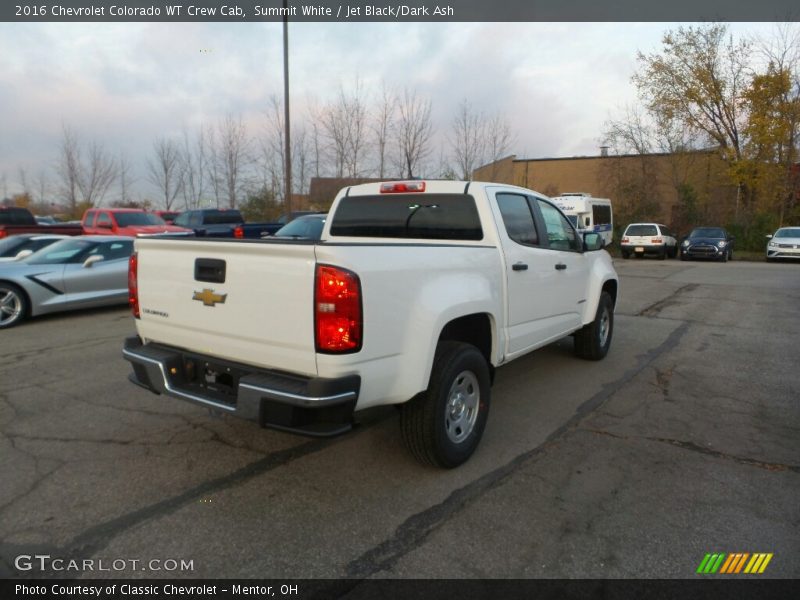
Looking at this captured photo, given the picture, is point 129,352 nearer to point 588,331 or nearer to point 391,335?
point 391,335

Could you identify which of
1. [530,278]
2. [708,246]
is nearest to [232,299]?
[530,278]

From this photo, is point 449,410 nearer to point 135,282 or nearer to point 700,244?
point 135,282

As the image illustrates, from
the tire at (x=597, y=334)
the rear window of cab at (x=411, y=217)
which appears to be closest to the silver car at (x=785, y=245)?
the tire at (x=597, y=334)

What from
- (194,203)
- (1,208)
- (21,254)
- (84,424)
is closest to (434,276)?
(84,424)

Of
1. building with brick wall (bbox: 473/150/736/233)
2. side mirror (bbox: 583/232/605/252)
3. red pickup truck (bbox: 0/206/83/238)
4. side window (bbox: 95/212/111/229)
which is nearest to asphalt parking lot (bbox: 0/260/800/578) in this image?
side mirror (bbox: 583/232/605/252)

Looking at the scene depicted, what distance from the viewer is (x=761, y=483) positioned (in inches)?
133

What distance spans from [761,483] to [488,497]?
181cm

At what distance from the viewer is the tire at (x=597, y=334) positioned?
6.03 meters

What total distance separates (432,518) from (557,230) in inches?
128

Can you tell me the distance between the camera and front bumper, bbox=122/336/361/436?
268 cm

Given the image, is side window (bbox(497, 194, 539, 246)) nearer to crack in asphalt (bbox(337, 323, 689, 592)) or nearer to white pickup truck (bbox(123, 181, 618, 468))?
white pickup truck (bbox(123, 181, 618, 468))

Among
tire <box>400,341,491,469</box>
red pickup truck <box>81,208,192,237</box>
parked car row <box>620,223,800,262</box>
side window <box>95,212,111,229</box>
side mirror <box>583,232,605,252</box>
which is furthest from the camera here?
parked car row <box>620,223,800,262</box>

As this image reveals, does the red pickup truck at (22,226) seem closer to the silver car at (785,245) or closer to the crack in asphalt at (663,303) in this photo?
the crack in asphalt at (663,303)

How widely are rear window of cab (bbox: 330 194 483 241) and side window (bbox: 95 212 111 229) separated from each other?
14.3 meters
